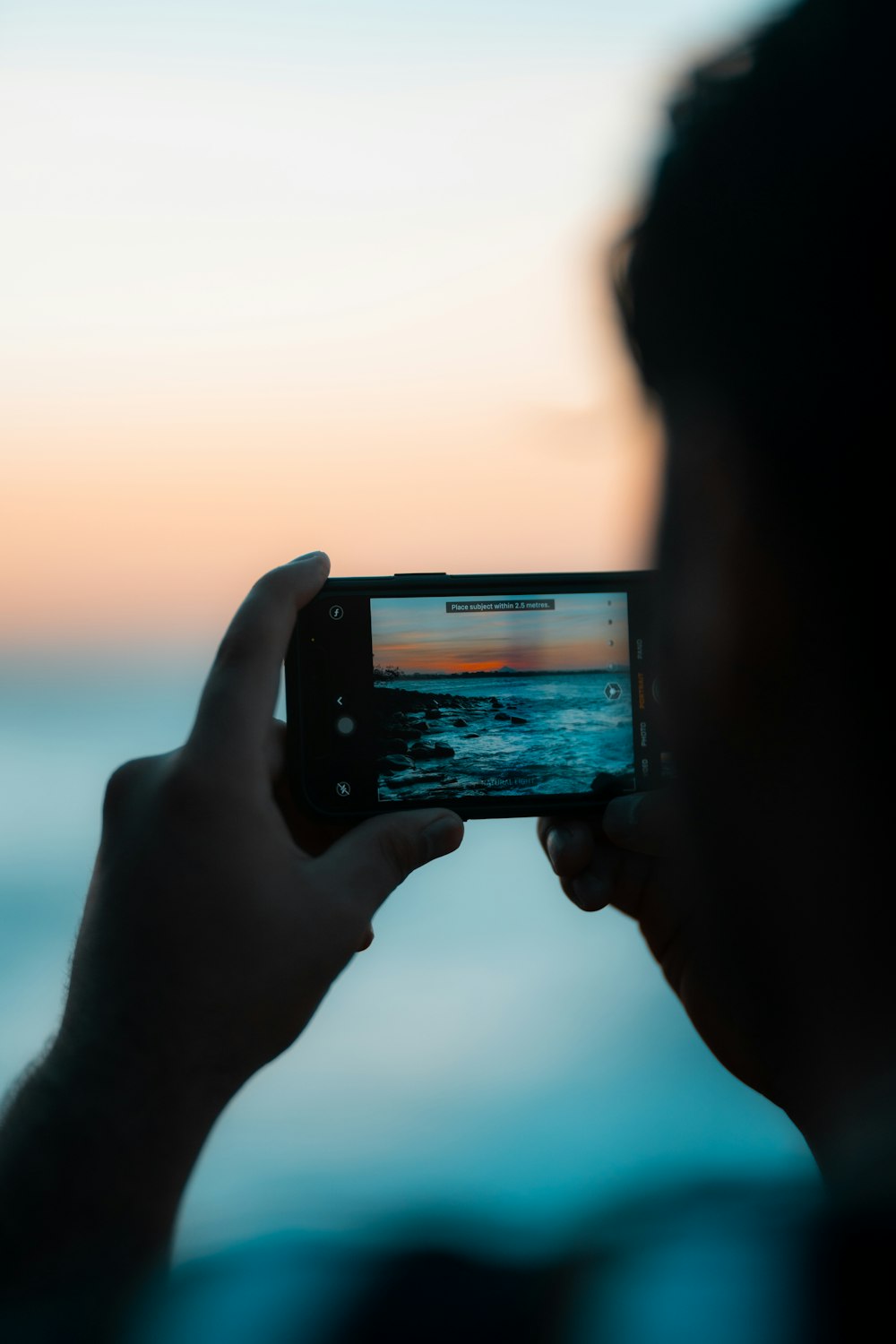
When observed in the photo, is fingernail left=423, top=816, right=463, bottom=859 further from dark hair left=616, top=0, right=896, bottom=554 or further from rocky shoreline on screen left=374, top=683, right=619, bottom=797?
dark hair left=616, top=0, right=896, bottom=554

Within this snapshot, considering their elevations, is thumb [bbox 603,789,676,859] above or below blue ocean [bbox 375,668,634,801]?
below

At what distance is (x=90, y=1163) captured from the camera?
22.3 inches

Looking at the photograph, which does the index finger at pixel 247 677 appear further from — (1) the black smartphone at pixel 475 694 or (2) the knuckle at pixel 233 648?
(1) the black smartphone at pixel 475 694

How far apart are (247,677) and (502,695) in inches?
10.9

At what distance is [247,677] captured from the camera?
696 millimetres

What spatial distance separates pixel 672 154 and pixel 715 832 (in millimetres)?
298

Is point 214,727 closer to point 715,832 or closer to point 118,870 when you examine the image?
point 118,870

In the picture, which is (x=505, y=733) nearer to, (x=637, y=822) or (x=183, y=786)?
(x=637, y=822)

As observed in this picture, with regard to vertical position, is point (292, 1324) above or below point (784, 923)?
below

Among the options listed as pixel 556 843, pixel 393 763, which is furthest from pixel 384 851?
pixel 556 843

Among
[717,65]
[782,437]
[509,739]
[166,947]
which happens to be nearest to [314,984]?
[166,947]

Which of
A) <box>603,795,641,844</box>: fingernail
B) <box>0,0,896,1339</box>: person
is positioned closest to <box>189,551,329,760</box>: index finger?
<box>0,0,896,1339</box>: person

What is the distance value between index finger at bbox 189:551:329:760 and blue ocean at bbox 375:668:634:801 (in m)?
0.17

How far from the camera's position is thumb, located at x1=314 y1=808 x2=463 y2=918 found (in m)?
0.73
